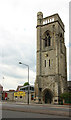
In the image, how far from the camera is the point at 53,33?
4628 cm

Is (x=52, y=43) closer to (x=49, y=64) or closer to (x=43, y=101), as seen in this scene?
(x=49, y=64)

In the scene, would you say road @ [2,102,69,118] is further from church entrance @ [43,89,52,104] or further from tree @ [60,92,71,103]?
church entrance @ [43,89,52,104]

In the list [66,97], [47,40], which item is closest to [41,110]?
[66,97]

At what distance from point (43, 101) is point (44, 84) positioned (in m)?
4.81

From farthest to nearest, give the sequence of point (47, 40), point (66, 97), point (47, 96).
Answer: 1. point (47, 40)
2. point (47, 96)
3. point (66, 97)

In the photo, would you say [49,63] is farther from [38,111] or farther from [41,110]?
[38,111]

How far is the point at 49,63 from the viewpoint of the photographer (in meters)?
45.1

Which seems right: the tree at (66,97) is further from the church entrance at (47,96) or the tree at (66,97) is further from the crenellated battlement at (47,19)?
the crenellated battlement at (47,19)

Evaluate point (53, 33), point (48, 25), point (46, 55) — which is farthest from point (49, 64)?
point (48, 25)

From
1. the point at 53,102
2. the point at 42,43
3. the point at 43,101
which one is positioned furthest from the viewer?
the point at 42,43

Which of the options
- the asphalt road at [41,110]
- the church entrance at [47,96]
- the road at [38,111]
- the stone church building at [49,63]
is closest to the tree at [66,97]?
the stone church building at [49,63]

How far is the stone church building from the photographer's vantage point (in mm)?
42375

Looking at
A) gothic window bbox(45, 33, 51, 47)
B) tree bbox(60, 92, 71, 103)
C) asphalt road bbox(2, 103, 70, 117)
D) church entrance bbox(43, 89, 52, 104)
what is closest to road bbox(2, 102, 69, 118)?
asphalt road bbox(2, 103, 70, 117)

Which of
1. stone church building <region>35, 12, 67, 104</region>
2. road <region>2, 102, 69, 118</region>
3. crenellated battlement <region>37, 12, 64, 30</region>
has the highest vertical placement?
crenellated battlement <region>37, 12, 64, 30</region>
